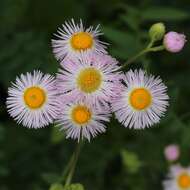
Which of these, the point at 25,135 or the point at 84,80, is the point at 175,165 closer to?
the point at 25,135

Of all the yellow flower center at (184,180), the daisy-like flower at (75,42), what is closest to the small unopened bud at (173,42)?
the daisy-like flower at (75,42)

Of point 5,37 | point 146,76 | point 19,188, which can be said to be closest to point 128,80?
point 146,76

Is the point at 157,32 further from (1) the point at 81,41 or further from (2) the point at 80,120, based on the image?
(2) the point at 80,120

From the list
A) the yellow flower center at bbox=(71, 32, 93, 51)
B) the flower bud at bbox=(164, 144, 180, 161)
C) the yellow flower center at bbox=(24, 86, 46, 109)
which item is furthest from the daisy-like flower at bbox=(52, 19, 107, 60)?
the flower bud at bbox=(164, 144, 180, 161)

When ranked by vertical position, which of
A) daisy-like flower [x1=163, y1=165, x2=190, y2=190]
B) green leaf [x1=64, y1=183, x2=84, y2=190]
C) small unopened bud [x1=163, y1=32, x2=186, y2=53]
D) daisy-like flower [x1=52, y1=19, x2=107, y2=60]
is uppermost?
small unopened bud [x1=163, y1=32, x2=186, y2=53]

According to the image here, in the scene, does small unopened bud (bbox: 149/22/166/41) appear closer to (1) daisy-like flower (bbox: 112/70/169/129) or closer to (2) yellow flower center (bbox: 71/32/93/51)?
(1) daisy-like flower (bbox: 112/70/169/129)

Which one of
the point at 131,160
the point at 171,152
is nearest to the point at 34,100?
the point at 131,160

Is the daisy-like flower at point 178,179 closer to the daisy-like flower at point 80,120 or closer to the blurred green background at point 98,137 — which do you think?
the blurred green background at point 98,137
